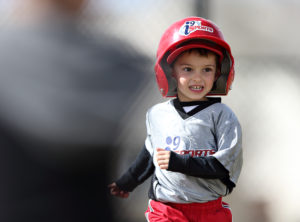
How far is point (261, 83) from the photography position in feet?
10.0

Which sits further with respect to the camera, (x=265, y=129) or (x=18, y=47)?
(x=18, y=47)

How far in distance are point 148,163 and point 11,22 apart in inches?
77.9

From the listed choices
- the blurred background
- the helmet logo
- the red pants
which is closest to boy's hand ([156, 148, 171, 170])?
the red pants

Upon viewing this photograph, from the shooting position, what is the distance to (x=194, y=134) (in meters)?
1.72

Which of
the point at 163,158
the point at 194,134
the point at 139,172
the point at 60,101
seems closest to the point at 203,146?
the point at 194,134

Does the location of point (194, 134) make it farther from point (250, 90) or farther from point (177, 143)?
point (250, 90)

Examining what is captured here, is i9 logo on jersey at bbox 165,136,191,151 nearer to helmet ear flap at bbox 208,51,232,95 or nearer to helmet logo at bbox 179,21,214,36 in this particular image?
helmet ear flap at bbox 208,51,232,95

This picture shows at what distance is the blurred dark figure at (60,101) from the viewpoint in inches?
125

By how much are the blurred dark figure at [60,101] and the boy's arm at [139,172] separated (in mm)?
1207

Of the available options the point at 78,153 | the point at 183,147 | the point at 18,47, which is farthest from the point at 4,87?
the point at 183,147

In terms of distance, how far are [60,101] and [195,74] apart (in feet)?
5.88

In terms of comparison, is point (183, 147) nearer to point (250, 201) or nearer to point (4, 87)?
point (250, 201)

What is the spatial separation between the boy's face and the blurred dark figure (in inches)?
57.1

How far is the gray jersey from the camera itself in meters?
1.70
